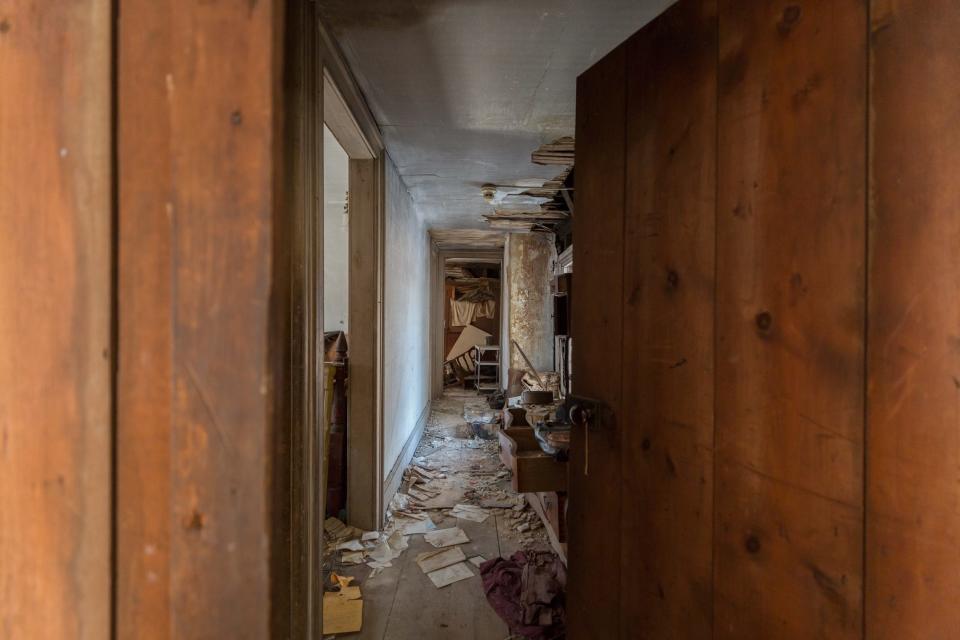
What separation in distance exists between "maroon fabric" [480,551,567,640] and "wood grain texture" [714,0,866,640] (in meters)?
1.20

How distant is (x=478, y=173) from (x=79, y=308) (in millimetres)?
3144

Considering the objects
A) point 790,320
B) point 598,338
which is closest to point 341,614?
point 598,338

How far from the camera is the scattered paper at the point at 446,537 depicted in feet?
8.54

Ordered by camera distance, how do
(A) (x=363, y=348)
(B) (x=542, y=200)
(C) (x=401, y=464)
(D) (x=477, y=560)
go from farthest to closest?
(B) (x=542, y=200) → (C) (x=401, y=464) → (A) (x=363, y=348) → (D) (x=477, y=560)

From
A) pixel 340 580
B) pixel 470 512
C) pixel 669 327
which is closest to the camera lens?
pixel 669 327

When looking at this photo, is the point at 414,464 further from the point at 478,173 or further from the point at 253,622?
the point at 253,622

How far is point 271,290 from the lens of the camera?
1.61 ft

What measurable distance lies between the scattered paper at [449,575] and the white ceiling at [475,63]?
8.46 feet

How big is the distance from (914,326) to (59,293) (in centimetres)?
125

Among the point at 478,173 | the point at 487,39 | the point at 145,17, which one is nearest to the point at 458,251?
the point at 478,173

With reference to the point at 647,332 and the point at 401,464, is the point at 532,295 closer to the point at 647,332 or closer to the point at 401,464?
the point at 401,464

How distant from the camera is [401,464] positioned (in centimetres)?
350

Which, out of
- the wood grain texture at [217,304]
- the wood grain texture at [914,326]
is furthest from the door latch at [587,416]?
the wood grain texture at [217,304]

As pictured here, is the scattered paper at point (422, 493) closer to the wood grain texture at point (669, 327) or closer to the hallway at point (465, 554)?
the hallway at point (465, 554)
